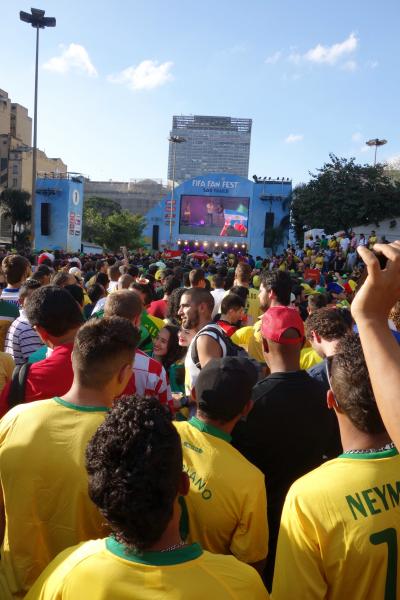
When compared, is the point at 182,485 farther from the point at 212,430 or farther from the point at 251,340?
the point at 251,340

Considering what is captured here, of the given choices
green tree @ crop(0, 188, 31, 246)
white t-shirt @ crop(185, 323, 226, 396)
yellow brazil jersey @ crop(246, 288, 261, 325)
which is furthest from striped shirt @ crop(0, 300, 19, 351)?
green tree @ crop(0, 188, 31, 246)

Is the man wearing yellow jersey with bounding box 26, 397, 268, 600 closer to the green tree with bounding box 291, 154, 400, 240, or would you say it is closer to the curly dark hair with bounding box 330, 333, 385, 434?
the curly dark hair with bounding box 330, 333, 385, 434

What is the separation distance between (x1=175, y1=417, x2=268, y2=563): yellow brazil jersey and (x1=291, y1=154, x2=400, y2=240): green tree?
102 feet

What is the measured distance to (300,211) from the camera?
35688 mm

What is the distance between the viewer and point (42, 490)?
6.39 feet

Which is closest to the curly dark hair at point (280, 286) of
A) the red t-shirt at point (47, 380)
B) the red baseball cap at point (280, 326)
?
the red baseball cap at point (280, 326)

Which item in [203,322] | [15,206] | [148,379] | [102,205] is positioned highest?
[102,205]

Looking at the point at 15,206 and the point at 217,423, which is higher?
the point at 15,206

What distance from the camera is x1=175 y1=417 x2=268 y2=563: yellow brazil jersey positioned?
1994 mm

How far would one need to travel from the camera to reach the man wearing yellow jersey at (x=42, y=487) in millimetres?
1942

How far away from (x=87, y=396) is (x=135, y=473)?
842 millimetres

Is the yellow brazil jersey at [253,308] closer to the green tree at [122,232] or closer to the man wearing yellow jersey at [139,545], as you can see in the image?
the man wearing yellow jersey at [139,545]

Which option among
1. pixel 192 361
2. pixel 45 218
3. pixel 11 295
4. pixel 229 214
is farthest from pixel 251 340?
pixel 229 214

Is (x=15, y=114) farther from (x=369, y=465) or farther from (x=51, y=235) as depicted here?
(x=369, y=465)
